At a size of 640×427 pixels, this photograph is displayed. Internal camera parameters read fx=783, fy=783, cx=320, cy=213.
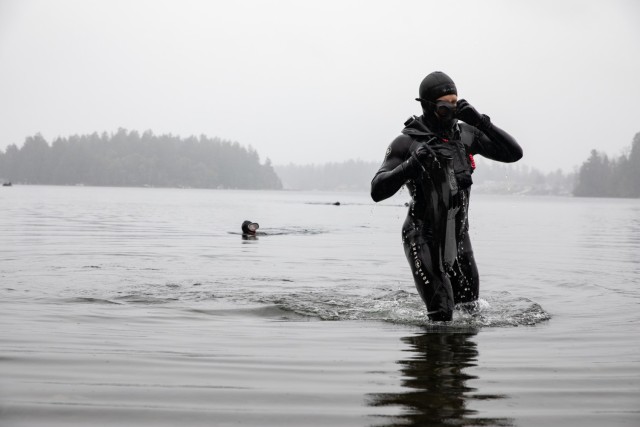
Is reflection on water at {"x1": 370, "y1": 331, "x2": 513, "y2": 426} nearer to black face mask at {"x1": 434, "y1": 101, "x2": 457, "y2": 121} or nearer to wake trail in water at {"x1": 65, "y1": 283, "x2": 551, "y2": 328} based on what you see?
wake trail in water at {"x1": 65, "y1": 283, "x2": 551, "y2": 328}

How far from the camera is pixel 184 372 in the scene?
525 centimetres

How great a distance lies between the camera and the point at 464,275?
7.88 meters

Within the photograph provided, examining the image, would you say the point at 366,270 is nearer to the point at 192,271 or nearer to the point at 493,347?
the point at 192,271

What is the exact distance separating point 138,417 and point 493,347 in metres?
3.54

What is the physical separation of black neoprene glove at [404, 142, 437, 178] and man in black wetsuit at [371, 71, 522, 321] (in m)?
0.06

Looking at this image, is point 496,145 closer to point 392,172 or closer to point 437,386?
point 392,172

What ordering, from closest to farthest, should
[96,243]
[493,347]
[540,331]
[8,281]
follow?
1. [493,347]
2. [540,331]
3. [8,281]
4. [96,243]

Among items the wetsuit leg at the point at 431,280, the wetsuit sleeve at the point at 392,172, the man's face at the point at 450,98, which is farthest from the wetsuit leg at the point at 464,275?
the man's face at the point at 450,98

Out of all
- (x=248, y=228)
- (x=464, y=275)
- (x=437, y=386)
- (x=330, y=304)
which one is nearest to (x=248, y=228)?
(x=248, y=228)

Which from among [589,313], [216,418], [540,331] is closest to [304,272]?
[589,313]

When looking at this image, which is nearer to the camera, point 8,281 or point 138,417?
point 138,417

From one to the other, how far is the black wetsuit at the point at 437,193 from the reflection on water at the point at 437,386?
22.3 inches

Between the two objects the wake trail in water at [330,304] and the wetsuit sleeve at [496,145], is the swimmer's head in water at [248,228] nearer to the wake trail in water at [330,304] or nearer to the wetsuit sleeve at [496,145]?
the wake trail in water at [330,304]

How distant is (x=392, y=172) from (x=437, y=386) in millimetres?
2652
